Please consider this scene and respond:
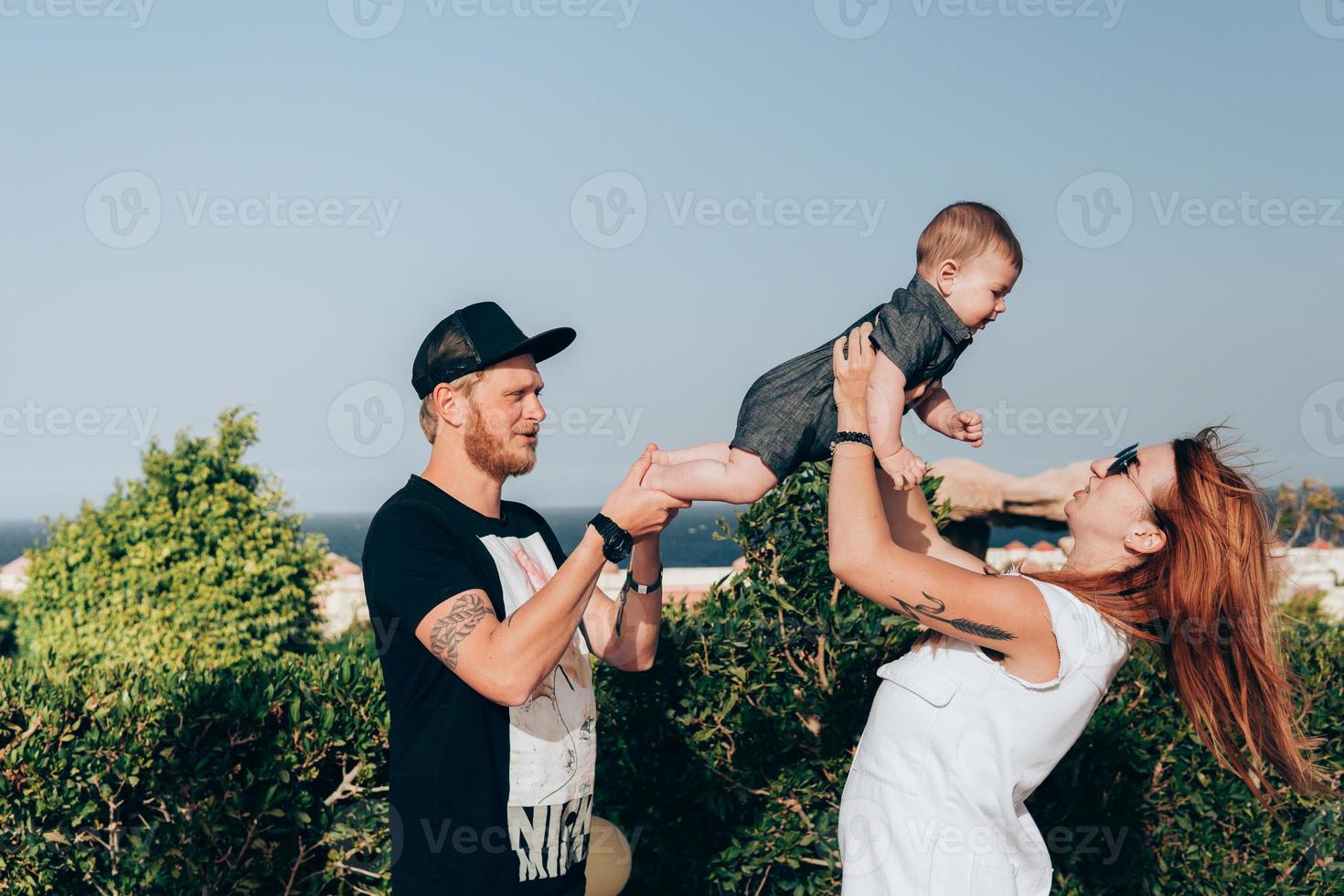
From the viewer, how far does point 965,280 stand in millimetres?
3371

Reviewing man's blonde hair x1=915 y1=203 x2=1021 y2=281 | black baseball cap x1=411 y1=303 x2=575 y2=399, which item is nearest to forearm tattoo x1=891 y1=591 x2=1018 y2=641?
man's blonde hair x1=915 y1=203 x2=1021 y2=281

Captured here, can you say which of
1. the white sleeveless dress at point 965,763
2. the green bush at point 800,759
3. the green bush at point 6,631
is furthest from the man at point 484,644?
the green bush at point 6,631

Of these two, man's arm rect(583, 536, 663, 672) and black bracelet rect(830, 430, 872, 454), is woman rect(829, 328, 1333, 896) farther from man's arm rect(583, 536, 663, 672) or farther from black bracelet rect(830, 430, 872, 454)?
man's arm rect(583, 536, 663, 672)

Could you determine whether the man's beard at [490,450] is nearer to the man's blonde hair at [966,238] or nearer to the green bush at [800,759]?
the man's blonde hair at [966,238]

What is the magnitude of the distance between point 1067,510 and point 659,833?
257cm

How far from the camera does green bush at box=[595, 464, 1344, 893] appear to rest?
490cm

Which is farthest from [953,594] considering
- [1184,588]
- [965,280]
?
[965,280]

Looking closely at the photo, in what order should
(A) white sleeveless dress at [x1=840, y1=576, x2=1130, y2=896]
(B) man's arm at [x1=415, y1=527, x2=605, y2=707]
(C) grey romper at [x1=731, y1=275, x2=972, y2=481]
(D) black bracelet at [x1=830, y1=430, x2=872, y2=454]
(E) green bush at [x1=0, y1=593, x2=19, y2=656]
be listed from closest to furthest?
(B) man's arm at [x1=415, y1=527, x2=605, y2=707], (A) white sleeveless dress at [x1=840, y1=576, x2=1130, y2=896], (D) black bracelet at [x1=830, y1=430, x2=872, y2=454], (C) grey romper at [x1=731, y1=275, x2=972, y2=481], (E) green bush at [x1=0, y1=593, x2=19, y2=656]

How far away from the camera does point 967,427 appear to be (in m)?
3.60

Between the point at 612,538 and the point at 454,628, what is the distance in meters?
0.48

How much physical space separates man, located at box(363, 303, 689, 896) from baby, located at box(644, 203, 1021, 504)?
0.22m

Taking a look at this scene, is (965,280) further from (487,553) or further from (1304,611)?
(1304,611)

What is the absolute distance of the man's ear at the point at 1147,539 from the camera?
3102 millimetres

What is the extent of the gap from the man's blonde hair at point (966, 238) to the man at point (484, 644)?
3.56ft
